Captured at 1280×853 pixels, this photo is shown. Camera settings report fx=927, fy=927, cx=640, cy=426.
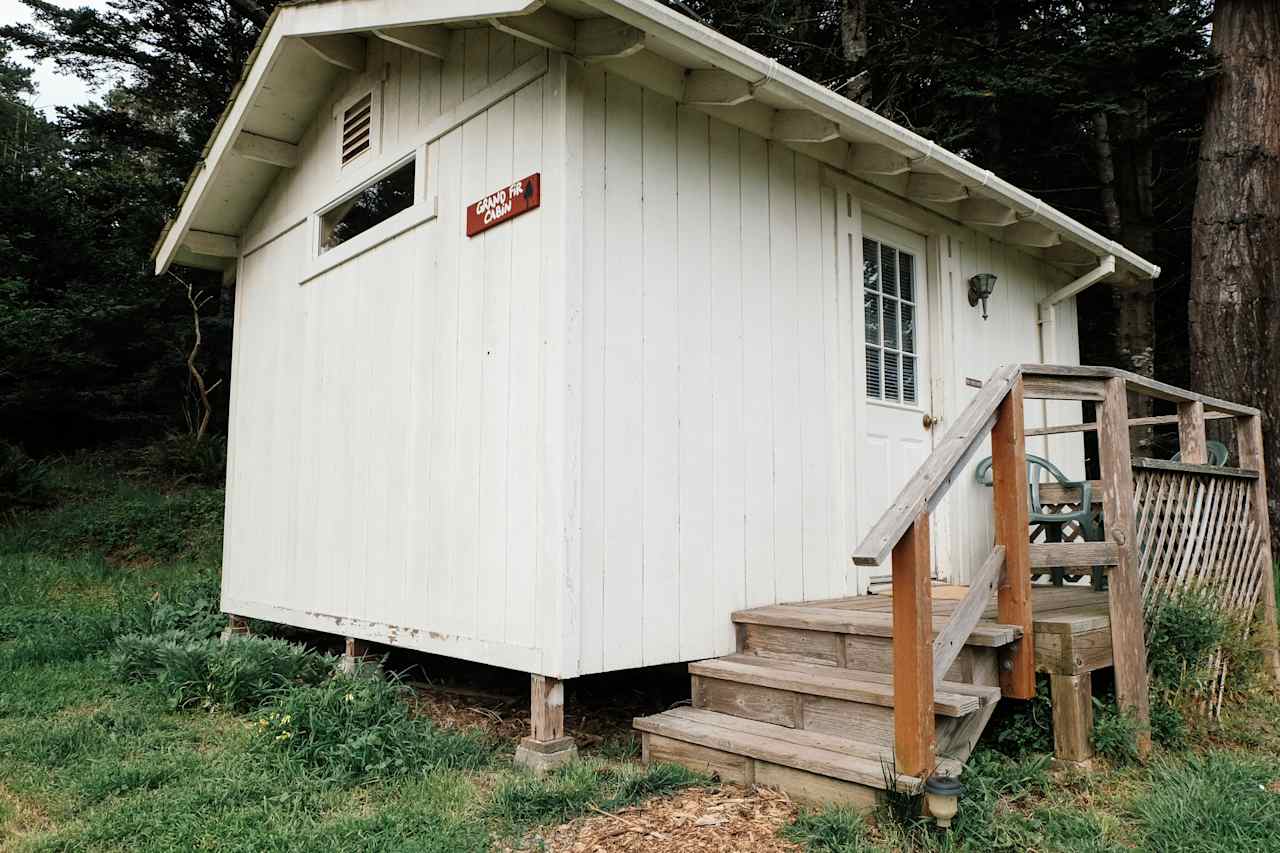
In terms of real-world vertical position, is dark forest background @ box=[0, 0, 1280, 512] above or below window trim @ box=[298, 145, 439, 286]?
above

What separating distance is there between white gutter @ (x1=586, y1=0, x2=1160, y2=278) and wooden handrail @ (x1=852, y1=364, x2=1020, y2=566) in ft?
4.95

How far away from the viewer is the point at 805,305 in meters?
4.73

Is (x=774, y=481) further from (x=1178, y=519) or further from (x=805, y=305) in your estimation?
(x=1178, y=519)

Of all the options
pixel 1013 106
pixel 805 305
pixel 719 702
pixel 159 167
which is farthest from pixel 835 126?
pixel 159 167

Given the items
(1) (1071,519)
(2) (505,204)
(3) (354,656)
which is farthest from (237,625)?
(1) (1071,519)

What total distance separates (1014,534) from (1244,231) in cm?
590

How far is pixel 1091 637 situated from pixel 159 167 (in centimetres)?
1593

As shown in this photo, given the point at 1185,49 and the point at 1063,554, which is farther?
the point at 1185,49

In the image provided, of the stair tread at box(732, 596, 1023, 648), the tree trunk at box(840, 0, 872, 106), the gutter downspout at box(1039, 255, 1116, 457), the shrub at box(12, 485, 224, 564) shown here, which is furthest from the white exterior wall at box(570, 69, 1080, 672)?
the shrub at box(12, 485, 224, 564)

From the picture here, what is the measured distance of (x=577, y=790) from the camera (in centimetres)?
311

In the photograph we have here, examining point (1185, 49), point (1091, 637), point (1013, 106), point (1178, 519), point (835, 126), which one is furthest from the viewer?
point (1013, 106)

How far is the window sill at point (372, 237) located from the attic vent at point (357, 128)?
53 cm

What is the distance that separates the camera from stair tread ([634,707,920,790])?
9.38 feet

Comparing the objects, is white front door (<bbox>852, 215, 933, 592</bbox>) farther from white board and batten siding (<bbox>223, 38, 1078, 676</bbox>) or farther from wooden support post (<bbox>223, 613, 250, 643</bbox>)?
wooden support post (<bbox>223, 613, 250, 643</bbox>)
